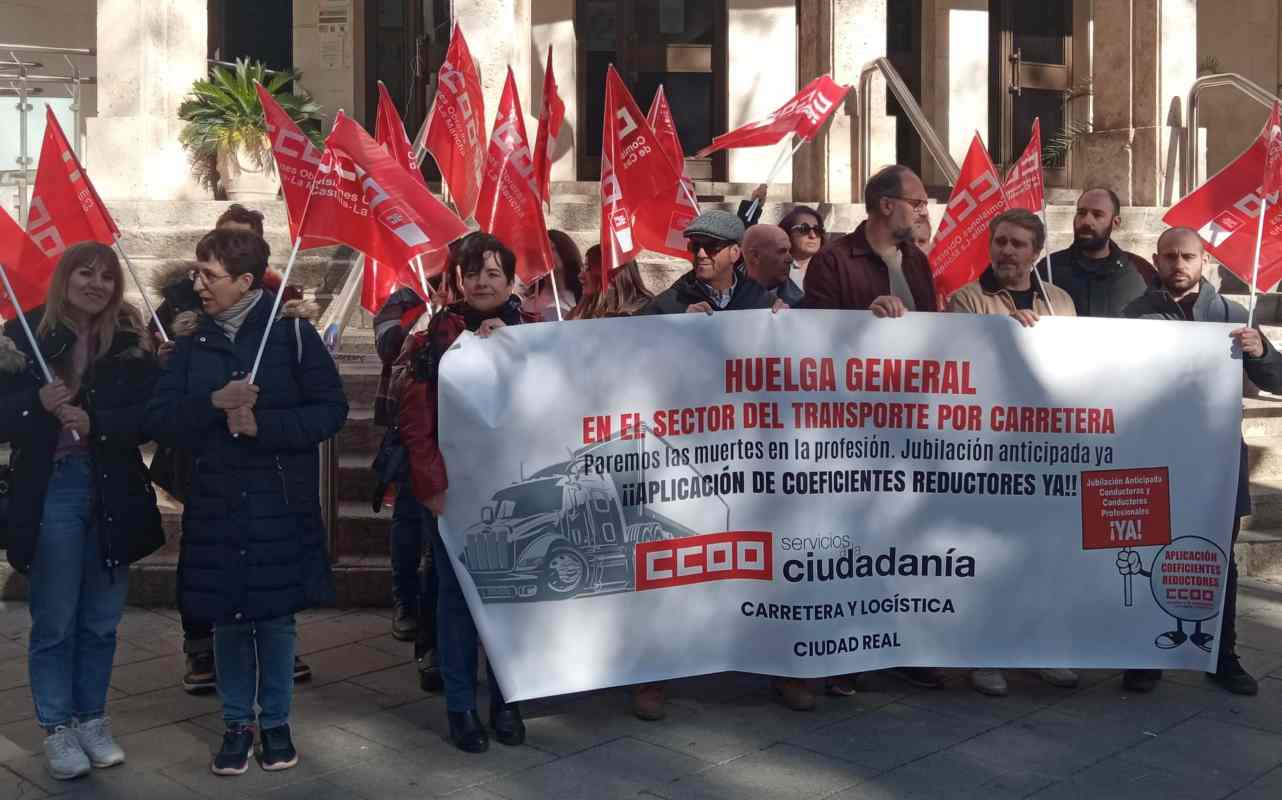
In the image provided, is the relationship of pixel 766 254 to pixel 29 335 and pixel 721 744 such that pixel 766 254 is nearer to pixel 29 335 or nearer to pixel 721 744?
pixel 721 744

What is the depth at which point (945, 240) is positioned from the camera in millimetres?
7047

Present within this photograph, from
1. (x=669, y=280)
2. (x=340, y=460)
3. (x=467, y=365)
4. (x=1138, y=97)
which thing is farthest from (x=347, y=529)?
(x=1138, y=97)

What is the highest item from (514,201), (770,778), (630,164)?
(630,164)

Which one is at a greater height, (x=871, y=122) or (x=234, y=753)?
(x=871, y=122)

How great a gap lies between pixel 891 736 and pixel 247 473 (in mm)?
2484

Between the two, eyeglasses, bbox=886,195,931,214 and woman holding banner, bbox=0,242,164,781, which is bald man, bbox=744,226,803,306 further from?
woman holding banner, bbox=0,242,164,781

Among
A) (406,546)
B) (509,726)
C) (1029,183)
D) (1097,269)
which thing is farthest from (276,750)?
(1029,183)

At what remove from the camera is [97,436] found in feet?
16.6

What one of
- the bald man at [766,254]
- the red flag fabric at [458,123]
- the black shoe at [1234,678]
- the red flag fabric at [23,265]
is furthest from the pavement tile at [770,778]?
the red flag fabric at [458,123]

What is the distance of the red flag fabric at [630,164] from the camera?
7457mm

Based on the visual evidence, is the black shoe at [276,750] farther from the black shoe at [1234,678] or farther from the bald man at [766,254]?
the black shoe at [1234,678]

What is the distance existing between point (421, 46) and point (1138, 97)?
721 centimetres

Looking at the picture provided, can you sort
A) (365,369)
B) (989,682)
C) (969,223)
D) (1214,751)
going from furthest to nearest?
(365,369), (969,223), (989,682), (1214,751)

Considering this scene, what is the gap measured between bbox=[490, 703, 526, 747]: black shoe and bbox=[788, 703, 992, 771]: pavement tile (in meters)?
0.99
